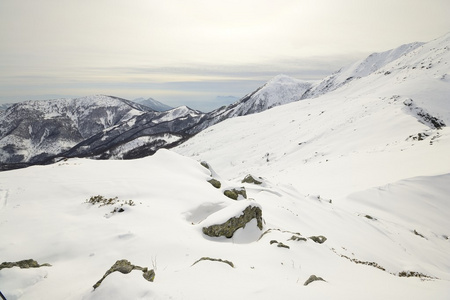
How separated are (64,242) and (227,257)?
19.9 feet

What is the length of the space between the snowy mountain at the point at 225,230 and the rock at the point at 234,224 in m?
0.05

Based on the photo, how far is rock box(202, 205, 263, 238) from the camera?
33.5 feet

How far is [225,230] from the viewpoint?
10336 mm

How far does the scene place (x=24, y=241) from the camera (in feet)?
27.8

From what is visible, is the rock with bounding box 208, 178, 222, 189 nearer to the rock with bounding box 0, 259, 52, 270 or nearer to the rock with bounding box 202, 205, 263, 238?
the rock with bounding box 202, 205, 263, 238

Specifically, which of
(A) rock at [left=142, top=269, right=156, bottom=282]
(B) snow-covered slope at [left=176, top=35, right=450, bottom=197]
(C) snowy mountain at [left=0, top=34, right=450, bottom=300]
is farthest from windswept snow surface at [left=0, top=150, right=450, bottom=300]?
(B) snow-covered slope at [left=176, top=35, right=450, bottom=197]

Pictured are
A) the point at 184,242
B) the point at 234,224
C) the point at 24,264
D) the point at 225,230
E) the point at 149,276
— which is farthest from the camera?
the point at 234,224

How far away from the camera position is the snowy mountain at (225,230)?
6.23 m

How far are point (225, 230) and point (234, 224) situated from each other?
57 cm

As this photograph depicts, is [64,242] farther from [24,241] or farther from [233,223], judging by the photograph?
[233,223]

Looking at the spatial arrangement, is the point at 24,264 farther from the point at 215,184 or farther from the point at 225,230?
the point at 215,184

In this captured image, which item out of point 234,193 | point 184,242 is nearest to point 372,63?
point 234,193

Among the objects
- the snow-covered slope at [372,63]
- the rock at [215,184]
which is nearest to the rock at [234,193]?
the rock at [215,184]

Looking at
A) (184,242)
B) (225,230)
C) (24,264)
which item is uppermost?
(24,264)
